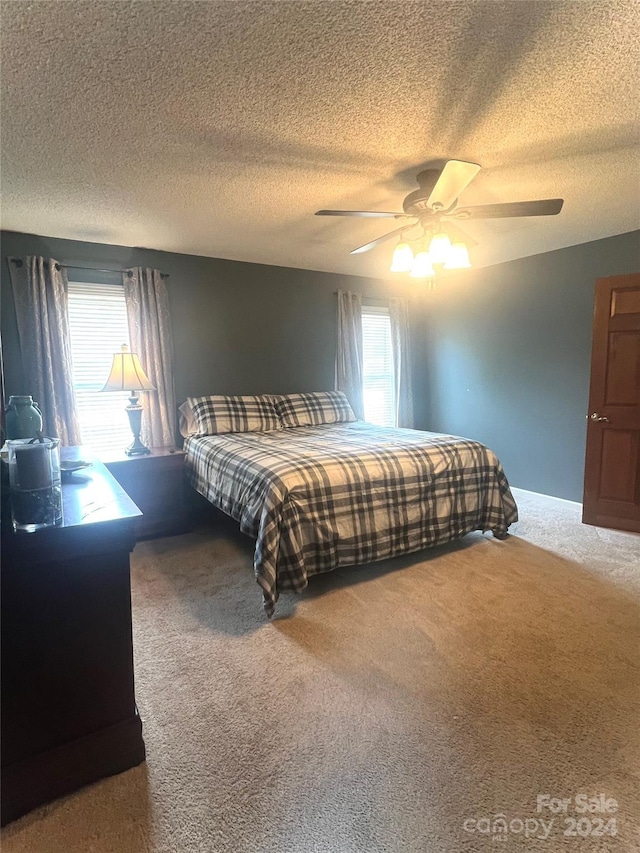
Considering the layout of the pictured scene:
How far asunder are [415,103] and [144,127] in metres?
1.16

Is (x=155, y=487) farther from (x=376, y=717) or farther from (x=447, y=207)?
(x=447, y=207)

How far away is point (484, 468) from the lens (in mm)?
3016

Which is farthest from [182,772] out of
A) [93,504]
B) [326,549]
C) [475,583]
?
[475,583]

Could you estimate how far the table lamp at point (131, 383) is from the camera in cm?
319

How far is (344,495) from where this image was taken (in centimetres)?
247

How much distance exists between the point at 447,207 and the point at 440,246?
0.64 feet

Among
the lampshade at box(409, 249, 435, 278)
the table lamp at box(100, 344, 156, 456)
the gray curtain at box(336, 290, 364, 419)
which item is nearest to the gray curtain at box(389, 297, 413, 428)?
the gray curtain at box(336, 290, 364, 419)

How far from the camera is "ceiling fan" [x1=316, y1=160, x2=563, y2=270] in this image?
1.97 meters

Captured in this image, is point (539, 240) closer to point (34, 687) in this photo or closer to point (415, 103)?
point (415, 103)

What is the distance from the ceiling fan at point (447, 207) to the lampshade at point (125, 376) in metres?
1.86

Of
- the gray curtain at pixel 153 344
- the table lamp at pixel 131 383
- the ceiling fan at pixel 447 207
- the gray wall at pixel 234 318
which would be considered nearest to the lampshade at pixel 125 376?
the table lamp at pixel 131 383

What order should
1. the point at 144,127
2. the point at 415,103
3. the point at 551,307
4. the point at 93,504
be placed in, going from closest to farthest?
the point at 93,504
the point at 415,103
the point at 144,127
the point at 551,307

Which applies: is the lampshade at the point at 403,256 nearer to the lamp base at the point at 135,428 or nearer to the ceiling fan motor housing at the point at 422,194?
the ceiling fan motor housing at the point at 422,194

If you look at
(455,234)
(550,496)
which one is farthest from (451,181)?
(550,496)
